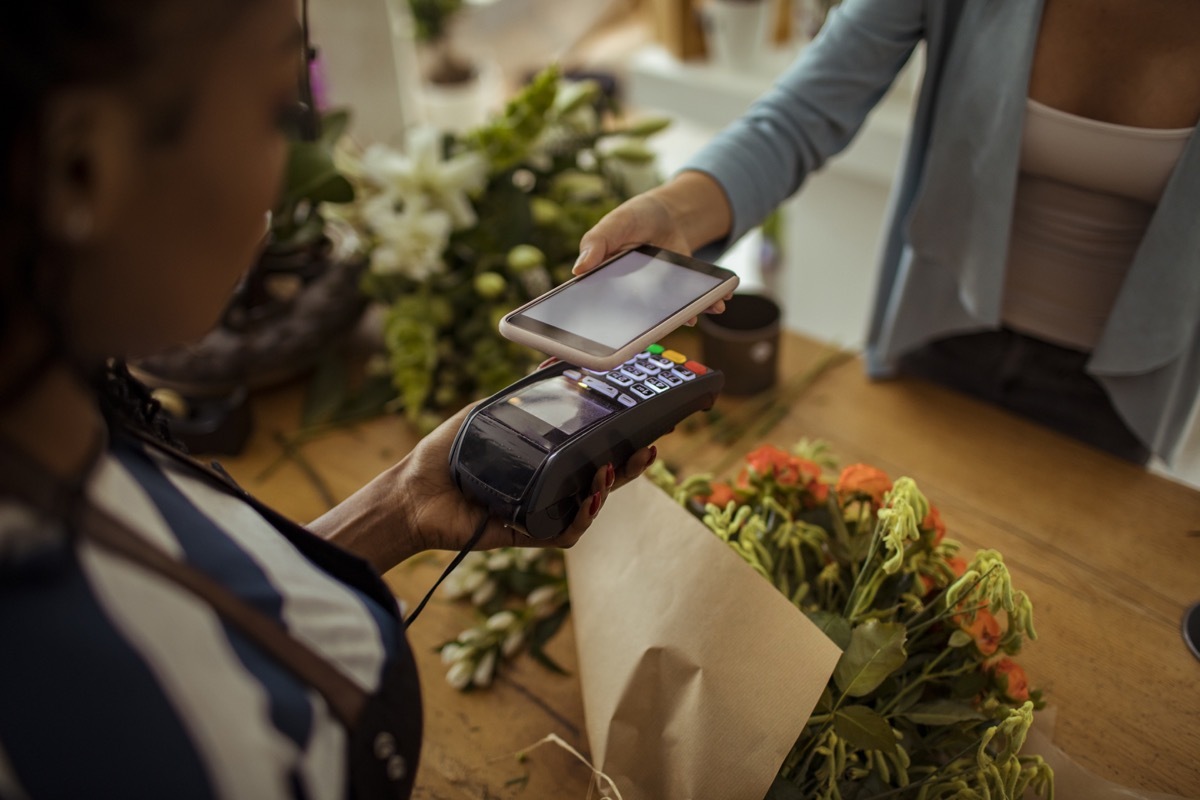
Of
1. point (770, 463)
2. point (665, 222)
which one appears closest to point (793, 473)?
point (770, 463)

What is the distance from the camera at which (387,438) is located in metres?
1.00

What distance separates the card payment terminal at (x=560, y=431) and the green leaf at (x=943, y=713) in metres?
0.25

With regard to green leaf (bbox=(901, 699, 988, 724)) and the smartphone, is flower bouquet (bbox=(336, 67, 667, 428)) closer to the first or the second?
the smartphone

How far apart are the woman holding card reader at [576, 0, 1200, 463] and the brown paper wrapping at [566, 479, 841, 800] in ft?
0.89

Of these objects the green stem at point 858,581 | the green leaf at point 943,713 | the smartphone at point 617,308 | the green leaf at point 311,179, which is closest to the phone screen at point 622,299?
the smartphone at point 617,308

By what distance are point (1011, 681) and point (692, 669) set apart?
0.21m

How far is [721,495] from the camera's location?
2.31ft

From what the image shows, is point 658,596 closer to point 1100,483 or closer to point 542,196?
point 1100,483

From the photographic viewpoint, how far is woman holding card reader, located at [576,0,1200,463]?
760mm

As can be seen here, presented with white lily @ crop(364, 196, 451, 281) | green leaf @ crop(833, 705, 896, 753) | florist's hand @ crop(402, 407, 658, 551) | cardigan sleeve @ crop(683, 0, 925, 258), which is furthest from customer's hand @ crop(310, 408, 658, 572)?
white lily @ crop(364, 196, 451, 281)

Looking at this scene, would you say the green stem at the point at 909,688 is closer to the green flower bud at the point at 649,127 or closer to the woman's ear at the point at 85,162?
the woman's ear at the point at 85,162

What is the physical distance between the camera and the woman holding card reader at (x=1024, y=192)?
2.49 ft

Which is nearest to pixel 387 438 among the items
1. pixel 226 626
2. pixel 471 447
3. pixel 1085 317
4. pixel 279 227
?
pixel 279 227

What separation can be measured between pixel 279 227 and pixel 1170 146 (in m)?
0.91
